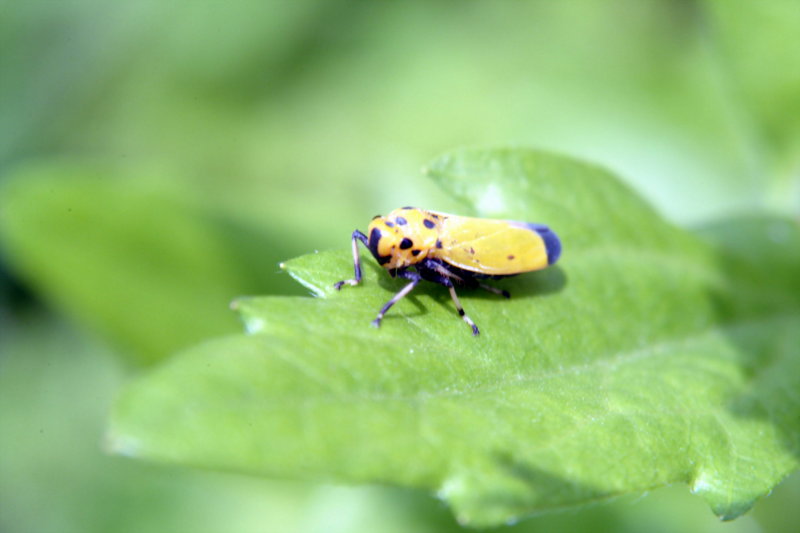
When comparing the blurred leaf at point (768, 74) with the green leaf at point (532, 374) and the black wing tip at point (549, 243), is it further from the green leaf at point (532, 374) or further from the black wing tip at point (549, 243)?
the black wing tip at point (549, 243)

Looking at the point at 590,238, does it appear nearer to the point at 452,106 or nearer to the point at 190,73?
the point at 452,106

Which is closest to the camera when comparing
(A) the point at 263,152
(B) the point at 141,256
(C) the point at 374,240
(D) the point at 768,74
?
(C) the point at 374,240

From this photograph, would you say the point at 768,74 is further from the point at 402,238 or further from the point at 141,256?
the point at 141,256

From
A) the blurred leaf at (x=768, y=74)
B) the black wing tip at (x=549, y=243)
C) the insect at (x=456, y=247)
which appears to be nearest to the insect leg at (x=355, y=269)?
the insect at (x=456, y=247)

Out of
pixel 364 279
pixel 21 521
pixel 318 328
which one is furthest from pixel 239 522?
pixel 318 328

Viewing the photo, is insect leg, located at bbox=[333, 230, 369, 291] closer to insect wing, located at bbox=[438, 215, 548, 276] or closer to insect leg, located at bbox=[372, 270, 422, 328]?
insect leg, located at bbox=[372, 270, 422, 328]

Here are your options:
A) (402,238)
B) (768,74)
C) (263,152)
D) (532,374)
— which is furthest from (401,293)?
(263,152)

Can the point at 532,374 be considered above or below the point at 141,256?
above
